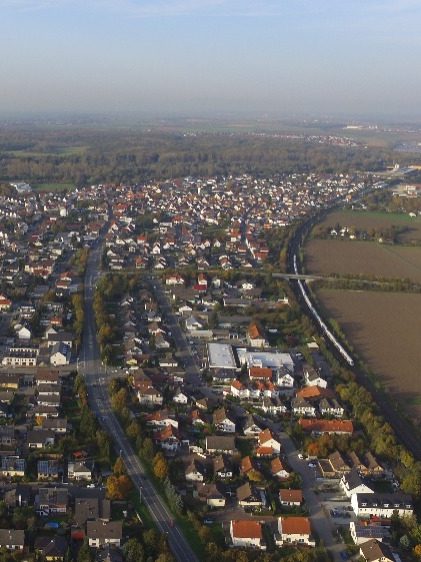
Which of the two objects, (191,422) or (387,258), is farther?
(387,258)

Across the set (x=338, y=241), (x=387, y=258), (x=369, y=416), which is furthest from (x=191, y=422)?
(x=338, y=241)

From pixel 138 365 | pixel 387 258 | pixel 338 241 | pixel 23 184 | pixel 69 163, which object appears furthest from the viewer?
pixel 69 163

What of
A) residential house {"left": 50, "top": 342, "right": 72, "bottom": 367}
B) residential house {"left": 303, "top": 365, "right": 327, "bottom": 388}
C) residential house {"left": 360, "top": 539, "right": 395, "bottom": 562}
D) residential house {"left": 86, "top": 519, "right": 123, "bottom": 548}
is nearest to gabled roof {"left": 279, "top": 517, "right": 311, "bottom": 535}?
residential house {"left": 360, "top": 539, "right": 395, "bottom": 562}

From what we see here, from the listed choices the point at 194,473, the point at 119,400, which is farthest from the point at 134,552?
the point at 119,400

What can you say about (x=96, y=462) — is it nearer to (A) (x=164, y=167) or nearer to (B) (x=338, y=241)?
(B) (x=338, y=241)

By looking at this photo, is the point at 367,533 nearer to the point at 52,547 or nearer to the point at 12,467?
the point at 52,547

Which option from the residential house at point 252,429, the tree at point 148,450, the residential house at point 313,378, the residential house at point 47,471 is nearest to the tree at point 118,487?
the tree at point 148,450

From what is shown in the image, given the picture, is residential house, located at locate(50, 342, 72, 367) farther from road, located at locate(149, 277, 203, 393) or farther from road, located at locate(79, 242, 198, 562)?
road, located at locate(149, 277, 203, 393)
